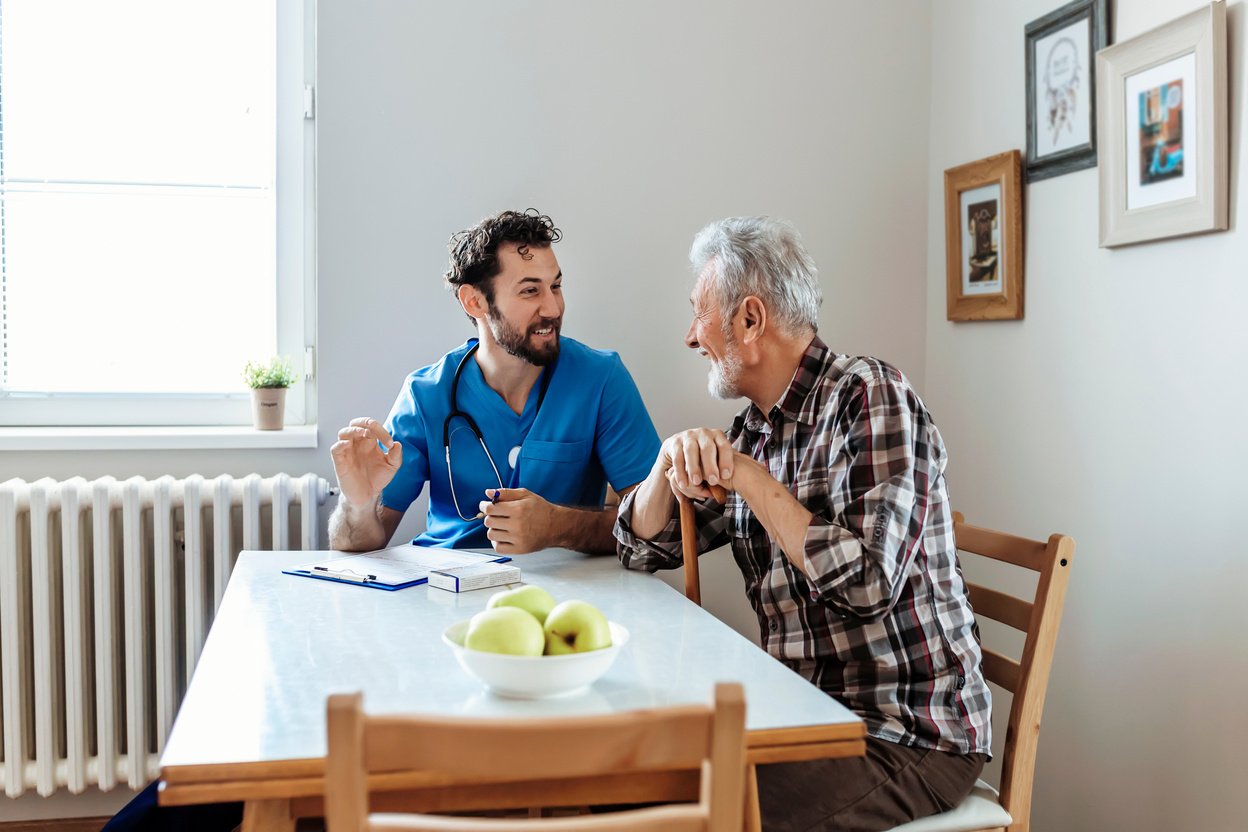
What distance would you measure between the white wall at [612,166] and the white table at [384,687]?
951 millimetres

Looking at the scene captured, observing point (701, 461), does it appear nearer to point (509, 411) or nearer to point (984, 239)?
point (509, 411)

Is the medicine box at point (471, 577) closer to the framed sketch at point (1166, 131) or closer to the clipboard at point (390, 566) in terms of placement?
the clipboard at point (390, 566)

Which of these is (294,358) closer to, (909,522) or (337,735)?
(909,522)

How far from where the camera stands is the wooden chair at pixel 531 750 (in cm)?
79

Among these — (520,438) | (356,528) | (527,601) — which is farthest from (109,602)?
(527,601)

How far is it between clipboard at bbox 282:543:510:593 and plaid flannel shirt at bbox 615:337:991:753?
54cm

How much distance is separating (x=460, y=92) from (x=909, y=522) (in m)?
1.53

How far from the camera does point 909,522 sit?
1382 mm

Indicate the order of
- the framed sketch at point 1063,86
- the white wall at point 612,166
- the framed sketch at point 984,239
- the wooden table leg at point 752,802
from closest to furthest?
the wooden table leg at point 752,802 < the framed sketch at point 1063,86 < the framed sketch at point 984,239 < the white wall at point 612,166

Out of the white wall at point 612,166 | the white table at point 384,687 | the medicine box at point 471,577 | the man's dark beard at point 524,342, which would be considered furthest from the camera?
the white wall at point 612,166

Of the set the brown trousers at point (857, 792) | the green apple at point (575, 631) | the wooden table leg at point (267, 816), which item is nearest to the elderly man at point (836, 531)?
the brown trousers at point (857, 792)

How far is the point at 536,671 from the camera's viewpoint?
1066 millimetres

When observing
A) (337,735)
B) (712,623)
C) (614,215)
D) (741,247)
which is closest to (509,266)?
(614,215)

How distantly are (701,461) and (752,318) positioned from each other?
26 cm
